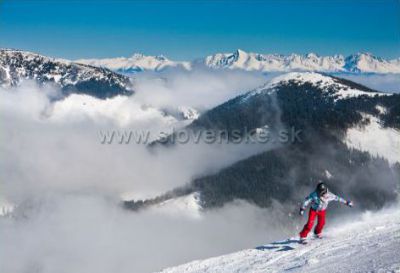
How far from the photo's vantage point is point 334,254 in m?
29.9

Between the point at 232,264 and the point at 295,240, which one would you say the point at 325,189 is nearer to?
the point at 295,240

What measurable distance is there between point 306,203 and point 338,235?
3570 mm

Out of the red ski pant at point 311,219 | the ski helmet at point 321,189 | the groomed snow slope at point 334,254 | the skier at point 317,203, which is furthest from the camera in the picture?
the red ski pant at point 311,219

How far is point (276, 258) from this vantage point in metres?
32.1

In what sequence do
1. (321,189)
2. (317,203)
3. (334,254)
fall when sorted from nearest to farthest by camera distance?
(334,254) < (321,189) < (317,203)

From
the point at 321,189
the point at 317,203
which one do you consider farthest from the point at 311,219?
A: the point at 321,189

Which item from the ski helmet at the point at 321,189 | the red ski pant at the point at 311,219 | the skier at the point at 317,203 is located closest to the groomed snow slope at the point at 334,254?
the red ski pant at the point at 311,219

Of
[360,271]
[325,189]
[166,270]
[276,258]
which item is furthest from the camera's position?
[166,270]

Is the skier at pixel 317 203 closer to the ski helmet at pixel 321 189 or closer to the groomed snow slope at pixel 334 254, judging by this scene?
the ski helmet at pixel 321 189

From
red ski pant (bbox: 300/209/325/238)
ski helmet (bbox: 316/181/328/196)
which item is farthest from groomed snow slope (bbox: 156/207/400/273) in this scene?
ski helmet (bbox: 316/181/328/196)

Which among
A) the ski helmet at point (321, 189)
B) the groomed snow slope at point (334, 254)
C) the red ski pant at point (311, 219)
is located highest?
the ski helmet at point (321, 189)

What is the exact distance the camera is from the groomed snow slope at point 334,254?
26.8 metres

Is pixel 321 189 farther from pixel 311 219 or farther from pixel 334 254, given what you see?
pixel 334 254

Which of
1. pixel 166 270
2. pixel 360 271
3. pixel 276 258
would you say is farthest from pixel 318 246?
pixel 166 270
